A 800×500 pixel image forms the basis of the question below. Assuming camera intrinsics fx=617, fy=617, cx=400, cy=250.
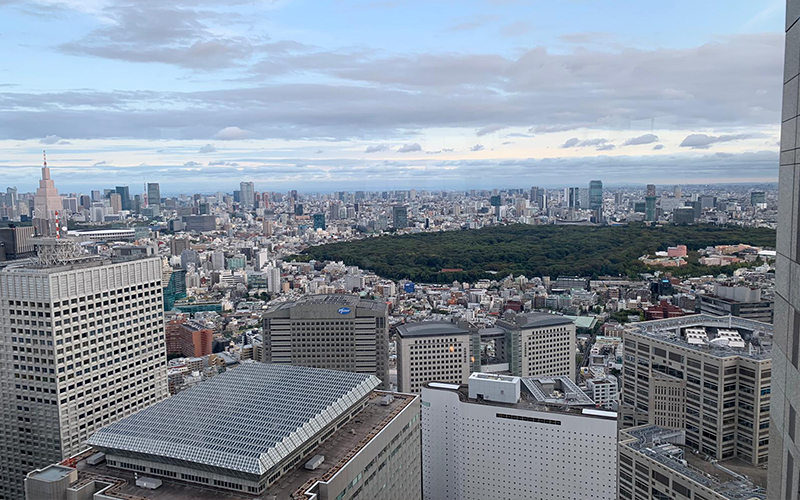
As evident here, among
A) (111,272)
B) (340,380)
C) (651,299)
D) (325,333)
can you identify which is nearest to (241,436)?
(340,380)

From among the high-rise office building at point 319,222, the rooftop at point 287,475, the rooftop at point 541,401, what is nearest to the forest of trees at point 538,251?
the high-rise office building at point 319,222

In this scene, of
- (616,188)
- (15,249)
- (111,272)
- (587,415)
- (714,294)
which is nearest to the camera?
(111,272)

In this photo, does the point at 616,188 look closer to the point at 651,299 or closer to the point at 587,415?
the point at 651,299

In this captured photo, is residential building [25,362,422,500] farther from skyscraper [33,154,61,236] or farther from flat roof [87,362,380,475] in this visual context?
skyscraper [33,154,61,236]

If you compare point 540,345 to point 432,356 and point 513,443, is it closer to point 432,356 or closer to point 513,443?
point 432,356

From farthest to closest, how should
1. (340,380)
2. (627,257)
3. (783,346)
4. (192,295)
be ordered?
(627,257), (192,295), (340,380), (783,346)

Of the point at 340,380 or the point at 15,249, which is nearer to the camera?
the point at 340,380

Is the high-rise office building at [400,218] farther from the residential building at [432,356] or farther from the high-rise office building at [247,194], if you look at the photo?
the residential building at [432,356]

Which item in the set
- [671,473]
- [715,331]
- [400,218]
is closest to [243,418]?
[671,473]
